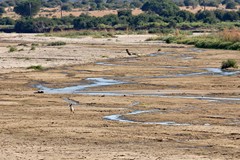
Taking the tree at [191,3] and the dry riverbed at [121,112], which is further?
the tree at [191,3]

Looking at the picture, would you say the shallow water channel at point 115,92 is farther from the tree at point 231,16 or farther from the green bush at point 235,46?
the tree at point 231,16

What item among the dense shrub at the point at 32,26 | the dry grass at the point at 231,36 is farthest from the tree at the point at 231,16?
the dry grass at the point at 231,36

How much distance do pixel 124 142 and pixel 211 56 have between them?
31.5 metres

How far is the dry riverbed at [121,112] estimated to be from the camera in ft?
50.5

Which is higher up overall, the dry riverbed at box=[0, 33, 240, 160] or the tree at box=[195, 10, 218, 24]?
the dry riverbed at box=[0, 33, 240, 160]

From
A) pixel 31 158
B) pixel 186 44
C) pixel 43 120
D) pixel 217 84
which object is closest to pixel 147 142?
pixel 31 158

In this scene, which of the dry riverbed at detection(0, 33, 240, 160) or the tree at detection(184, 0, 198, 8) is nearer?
the dry riverbed at detection(0, 33, 240, 160)

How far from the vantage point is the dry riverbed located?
15406 millimetres

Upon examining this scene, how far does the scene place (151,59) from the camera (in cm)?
4528

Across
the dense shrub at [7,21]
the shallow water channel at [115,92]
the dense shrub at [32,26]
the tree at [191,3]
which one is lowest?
the tree at [191,3]

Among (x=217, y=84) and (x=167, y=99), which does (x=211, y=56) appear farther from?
(x=167, y=99)

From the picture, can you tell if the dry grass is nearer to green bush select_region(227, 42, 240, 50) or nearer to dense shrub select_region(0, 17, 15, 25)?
green bush select_region(227, 42, 240, 50)

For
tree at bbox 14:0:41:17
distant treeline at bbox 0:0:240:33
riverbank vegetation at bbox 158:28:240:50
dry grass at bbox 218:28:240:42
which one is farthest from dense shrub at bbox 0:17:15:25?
dry grass at bbox 218:28:240:42

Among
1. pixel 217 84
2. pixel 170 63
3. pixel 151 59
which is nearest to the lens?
pixel 217 84
